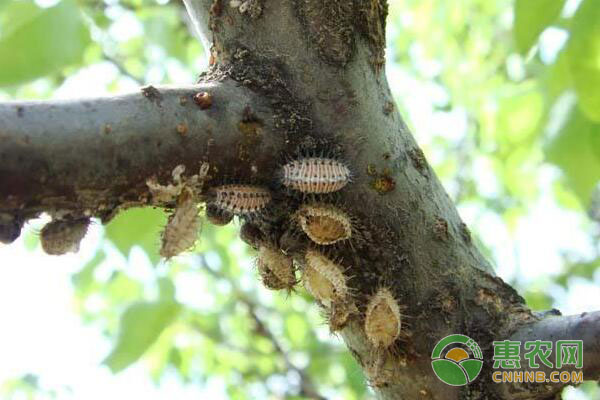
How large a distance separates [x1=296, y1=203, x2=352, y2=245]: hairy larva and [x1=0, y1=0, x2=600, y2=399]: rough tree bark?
2.4 inches

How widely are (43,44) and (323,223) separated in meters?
1.26

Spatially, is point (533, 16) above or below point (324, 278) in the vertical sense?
above

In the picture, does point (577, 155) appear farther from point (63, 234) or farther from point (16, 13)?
point (16, 13)

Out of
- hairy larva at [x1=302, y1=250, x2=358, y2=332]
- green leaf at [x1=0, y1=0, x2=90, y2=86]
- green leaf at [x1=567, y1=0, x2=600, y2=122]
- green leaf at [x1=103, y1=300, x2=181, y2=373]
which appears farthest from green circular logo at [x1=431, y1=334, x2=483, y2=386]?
green leaf at [x1=0, y1=0, x2=90, y2=86]

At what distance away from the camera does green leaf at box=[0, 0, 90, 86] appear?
210 cm

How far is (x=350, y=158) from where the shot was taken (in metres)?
1.68

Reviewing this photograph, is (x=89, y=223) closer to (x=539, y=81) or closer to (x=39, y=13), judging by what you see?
(x=39, y=13)

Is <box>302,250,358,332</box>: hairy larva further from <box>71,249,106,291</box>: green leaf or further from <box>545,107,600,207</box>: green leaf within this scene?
<box>71,249,106,291</box>: green leaf

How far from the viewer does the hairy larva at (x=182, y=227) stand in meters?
1.48

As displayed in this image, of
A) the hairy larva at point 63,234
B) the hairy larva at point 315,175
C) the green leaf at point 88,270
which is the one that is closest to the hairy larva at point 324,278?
the hairy larva at point 315,175

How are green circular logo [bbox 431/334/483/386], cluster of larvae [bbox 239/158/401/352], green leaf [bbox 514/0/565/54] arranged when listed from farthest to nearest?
green leaf [bbox 514/0/565/54] → green circular logo [bbox 431/334/483/386] → cluster of larvae [bbox 239/158/401/352]

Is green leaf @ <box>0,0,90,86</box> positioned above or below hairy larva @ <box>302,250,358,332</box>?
above

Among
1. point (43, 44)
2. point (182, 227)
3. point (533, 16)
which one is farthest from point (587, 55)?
point (43, 44)

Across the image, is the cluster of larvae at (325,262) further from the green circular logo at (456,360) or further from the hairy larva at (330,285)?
the green circular logo at (456,360)
